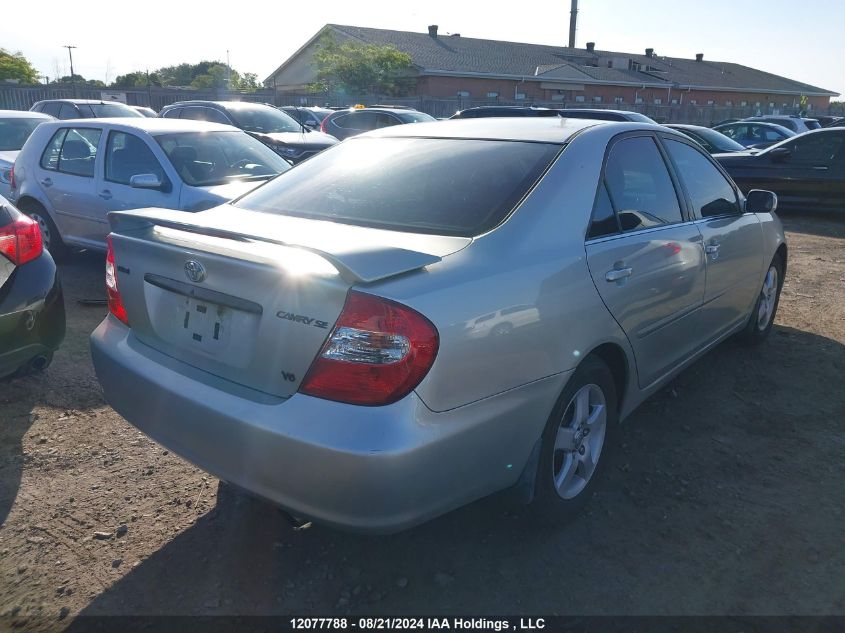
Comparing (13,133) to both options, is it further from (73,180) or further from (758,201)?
(758,201)

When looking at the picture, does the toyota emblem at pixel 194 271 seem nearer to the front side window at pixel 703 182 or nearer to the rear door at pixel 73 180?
the front side window at pixel 703 182

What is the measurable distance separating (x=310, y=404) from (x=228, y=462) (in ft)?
1.38

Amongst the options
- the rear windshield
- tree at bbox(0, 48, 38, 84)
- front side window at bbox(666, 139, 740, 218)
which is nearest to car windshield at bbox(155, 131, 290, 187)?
the rear windshield

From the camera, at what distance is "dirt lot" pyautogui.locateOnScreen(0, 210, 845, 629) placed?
8.25ft

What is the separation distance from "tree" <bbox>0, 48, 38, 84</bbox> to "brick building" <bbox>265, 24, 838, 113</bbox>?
55.1ft

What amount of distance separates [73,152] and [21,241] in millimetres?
4068

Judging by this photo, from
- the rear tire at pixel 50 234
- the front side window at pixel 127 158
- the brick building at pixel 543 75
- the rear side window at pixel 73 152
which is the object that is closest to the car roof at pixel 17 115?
the rear side window at pixel 73 152

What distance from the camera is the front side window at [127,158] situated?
6.67 m

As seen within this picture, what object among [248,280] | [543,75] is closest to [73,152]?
[248,280]

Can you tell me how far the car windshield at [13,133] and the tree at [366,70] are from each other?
2947 centimetres

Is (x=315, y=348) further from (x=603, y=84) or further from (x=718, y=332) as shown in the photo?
(x=603, y=84)

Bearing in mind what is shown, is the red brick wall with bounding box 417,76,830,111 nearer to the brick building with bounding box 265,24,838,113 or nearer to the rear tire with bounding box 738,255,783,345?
the brick building with bounding box 265,24,838,113

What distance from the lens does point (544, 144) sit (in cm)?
306

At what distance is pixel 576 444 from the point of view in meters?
2.95
